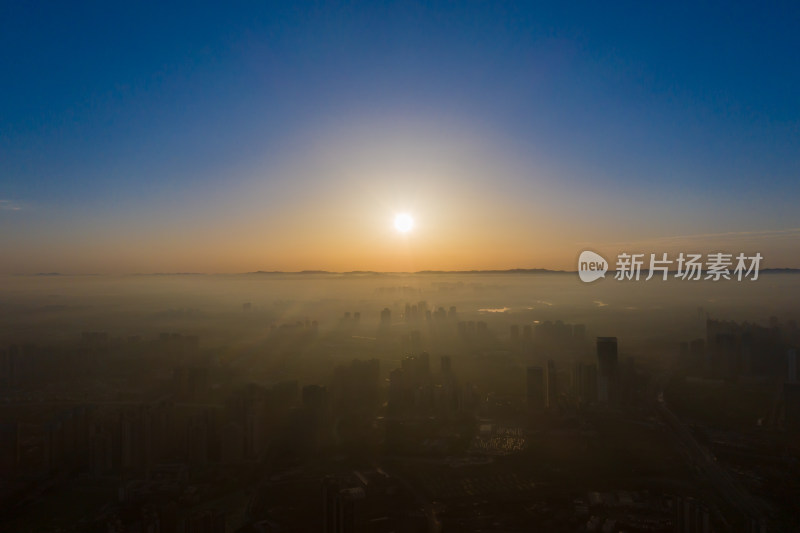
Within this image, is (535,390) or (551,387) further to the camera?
(551,387)

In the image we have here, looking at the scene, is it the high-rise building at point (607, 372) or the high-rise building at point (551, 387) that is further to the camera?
the high-rise building at point (607, 372)

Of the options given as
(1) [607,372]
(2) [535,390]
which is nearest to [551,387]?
(2) [535,390]

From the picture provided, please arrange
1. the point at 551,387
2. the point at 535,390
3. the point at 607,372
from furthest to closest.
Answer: the point at 607,372
the point at 551,387
the point at 535,390

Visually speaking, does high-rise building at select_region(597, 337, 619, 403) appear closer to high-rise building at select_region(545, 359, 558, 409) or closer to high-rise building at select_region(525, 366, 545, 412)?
high-rise building at select_region(545, 359, 558, 409)

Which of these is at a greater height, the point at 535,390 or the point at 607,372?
the point at 607,372

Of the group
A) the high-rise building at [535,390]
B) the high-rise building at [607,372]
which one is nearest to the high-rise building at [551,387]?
the high-rise building at [535,390]

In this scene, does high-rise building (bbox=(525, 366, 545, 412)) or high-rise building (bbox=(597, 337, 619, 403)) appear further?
high-rise building (bbox=(597, 337, 619, 403))

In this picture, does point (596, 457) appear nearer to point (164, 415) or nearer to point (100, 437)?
point (164, 415)

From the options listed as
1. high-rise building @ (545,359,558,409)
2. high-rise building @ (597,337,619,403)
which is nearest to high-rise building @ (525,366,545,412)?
high-rise building @ (545,359,558,409)

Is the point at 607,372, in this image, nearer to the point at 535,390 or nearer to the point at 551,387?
the point at 551,387

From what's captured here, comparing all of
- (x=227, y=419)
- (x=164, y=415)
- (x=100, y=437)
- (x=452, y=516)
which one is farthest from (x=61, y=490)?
(x=452, y=516)

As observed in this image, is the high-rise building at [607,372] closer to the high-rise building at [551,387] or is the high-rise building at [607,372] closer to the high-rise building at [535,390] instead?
the high-rise building at [551,387]
